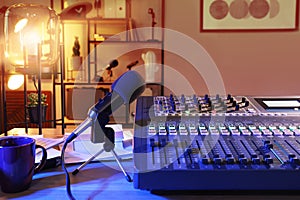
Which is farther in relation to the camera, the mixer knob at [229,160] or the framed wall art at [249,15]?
the framed wall art at [249,15]

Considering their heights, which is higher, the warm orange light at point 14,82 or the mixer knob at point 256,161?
the mixer knob at point 256,161

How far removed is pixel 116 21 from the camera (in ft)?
13.2

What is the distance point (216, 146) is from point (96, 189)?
27 cm

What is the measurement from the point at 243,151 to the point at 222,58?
11.0 feet

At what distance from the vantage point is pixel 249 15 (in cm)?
400

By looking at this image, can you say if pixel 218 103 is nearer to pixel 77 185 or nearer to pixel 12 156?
pixel 77 185

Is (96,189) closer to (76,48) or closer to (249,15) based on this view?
(76,48)

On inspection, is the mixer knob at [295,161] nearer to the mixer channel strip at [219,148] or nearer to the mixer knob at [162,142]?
the mixer channel strip at [219,148]

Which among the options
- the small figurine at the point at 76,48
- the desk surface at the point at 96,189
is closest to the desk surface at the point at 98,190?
the desk surface at the point at 96,189

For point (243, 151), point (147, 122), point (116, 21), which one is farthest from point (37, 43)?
point (116, 21)

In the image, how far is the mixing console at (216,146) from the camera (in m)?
0.74

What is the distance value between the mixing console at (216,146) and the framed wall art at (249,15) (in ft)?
9.67

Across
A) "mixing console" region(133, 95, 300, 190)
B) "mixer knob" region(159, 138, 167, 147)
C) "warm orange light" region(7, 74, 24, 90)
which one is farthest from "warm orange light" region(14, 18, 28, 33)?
"warm orange light" region(7, 74, 24, 90)

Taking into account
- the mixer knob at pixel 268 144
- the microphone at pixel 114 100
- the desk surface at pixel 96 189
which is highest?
the microphone at pixel 114 100
